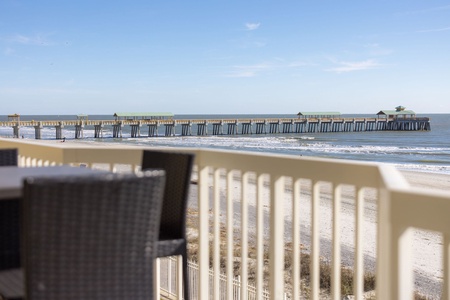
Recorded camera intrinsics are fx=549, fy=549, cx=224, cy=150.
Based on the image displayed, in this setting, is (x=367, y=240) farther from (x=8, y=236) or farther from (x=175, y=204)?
(x=8, y=236)

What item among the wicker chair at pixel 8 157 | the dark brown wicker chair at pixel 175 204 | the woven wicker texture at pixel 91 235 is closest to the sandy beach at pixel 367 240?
the dark brown wicker chair at pixel 175 204

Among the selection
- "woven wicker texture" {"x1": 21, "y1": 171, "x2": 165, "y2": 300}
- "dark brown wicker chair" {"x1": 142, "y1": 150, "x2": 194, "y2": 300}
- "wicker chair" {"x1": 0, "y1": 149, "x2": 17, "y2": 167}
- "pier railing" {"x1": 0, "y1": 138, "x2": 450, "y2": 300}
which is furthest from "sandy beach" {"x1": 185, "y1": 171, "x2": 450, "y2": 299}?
"woven wicker texture" {"x1": 21, "y1": 171, "x2": 165, "y2": 300}

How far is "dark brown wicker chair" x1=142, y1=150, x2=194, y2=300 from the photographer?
229 cm

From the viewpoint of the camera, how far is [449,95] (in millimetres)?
64875

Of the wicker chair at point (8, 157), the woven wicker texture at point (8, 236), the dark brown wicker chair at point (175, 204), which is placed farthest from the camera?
the wicker chair at point (8, 157)

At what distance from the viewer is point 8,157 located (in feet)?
8.84

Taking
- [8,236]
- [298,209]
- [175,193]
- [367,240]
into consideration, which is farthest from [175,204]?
[367,240]

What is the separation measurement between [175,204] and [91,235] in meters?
1.03

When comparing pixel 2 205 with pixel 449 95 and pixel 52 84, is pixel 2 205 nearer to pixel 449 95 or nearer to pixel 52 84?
pixel 52 84

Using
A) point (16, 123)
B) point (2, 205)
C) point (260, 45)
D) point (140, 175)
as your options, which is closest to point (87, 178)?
point (140, 175)

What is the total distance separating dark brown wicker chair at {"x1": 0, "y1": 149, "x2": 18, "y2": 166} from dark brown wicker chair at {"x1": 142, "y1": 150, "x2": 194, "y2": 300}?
788 millimetres

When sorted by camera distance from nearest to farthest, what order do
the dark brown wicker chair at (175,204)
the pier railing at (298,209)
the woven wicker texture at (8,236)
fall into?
the pier railing at (298,209) < the woven wicker texture at (8,236) < the dark brown wicker chair at (175,204)

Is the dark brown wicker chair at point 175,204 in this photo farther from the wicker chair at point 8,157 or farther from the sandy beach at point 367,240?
the sandy beach at point 367,240

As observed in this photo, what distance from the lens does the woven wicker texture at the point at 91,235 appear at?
126cm
